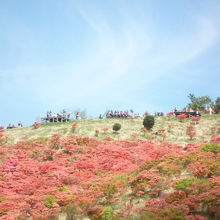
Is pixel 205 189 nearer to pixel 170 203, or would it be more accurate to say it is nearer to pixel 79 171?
pixel 170 203

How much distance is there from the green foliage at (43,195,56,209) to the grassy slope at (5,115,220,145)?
18433mm

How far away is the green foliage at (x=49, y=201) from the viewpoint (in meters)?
13.3

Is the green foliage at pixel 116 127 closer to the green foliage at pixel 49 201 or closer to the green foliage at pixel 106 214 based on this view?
the green foliage at pixel 49 201

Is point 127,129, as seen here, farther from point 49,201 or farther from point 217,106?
point 217,106

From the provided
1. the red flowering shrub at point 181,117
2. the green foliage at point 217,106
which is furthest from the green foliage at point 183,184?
the green foliage at point 217,106

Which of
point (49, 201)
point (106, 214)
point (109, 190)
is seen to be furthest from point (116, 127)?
point (106, 214)

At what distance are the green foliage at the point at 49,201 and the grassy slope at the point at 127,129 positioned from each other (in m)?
18.4

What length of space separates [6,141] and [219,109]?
5613 centimetres

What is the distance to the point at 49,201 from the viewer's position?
13.5m

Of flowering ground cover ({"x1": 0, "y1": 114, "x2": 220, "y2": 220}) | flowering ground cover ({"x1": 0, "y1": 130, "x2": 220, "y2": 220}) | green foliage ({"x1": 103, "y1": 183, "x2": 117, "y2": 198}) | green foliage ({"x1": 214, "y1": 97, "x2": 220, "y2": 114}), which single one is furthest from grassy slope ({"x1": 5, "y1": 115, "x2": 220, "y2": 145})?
green foliage ({"x1": 214, "y1": 97, "x2": 220, "y2": 114})

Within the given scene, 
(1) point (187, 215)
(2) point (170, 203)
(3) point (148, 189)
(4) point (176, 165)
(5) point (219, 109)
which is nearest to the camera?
(1) point (187, 215)

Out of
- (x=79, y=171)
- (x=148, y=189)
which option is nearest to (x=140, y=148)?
(x=79, y=171)

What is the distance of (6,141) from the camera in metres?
33.1

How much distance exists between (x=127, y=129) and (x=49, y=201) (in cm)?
2331
